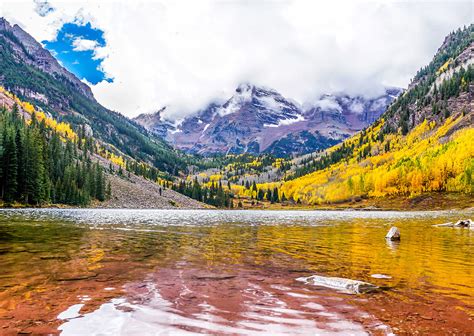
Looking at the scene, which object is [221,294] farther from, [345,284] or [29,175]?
[29,175]

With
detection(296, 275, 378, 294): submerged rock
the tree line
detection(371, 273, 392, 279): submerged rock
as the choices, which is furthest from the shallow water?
the tree line

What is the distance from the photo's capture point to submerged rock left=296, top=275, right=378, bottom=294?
585 inches

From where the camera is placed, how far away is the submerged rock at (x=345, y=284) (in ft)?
48.8

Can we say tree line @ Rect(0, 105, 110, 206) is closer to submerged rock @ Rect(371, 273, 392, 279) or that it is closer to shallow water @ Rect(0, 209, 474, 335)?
shallow water @ Rect(0, 209, 474, 335)

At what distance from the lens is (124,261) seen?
21734 millimetres

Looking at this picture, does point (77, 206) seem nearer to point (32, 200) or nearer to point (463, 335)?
point (32, 200)

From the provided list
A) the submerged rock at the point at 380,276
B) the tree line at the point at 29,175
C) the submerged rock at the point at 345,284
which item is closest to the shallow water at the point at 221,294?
the submerged rock at the point at 380,276

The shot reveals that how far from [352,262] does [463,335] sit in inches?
544

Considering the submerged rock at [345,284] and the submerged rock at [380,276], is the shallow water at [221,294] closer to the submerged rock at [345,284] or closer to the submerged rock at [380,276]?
the submerged rock at [380,276]

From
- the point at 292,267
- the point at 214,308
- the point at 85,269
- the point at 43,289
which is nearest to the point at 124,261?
the point at 85,269

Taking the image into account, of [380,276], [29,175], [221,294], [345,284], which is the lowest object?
[221,294]

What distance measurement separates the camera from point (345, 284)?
1545cm

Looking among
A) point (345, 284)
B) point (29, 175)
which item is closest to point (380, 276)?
point (345, 284)

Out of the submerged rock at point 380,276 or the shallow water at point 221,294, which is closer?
the shallow water at point 221,294
